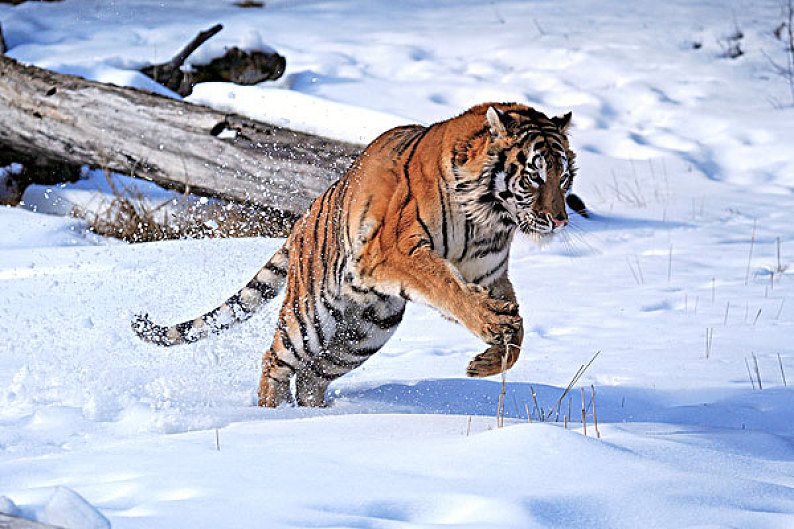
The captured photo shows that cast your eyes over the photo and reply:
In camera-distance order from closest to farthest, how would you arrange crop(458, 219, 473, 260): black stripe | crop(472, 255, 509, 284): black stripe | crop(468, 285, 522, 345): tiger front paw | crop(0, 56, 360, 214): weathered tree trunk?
crop(468, 285, 522, 345): tiger front paw
crop(458, 219, 473, 260): black stripe
crop(472, 255, 509, 284): black stripe
crop(0, 56, 360, 214): weathered tree trunk

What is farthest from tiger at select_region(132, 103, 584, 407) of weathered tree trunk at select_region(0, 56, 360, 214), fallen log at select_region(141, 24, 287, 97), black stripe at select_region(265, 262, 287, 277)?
fallen log at select_region(141, 24, 287, 97)

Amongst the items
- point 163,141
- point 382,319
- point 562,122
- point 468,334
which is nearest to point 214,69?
point 163,141

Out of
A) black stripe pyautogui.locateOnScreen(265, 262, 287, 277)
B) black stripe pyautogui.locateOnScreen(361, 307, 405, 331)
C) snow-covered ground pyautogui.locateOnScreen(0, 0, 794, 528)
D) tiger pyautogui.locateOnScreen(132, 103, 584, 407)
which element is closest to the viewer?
snow-covered ground pyautogui.locateOnScreen(0, 0, 794, 528)

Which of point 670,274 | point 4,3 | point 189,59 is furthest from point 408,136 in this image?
point 4,3

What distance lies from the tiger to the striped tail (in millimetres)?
268

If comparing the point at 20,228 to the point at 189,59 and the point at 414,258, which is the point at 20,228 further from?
the point at 414,258

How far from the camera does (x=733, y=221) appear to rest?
7000mm

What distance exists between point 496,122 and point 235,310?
1.50 meters

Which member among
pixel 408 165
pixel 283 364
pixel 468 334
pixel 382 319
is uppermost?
pixel 408 165

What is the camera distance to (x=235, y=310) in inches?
154

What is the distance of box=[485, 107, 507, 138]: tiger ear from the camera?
9.89ft

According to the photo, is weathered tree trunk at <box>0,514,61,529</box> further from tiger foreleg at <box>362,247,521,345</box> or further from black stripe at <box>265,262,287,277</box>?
black stripe at <box>265,262,287,277</box>

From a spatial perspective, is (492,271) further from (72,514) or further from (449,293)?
(72,514)

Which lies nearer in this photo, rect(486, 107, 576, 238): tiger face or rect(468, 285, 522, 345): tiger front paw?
rect(468, 285, 522, 345): tiger front paw
